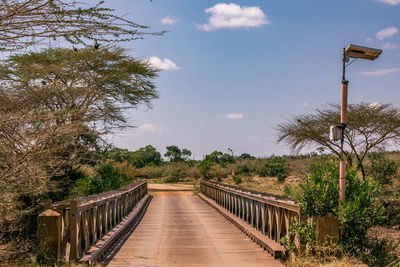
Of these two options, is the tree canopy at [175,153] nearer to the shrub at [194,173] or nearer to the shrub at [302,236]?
the shrub at [194,173]

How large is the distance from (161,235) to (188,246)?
1.88 metres

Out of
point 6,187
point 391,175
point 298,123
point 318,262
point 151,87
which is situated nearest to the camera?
point 318,262

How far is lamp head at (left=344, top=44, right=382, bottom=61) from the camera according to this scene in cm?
793

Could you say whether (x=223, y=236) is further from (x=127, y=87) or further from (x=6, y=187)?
(x=127, y=87)

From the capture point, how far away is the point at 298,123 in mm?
23172

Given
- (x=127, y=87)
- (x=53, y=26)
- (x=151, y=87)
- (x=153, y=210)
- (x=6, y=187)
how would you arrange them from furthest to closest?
(x=151, y=87)
(x=127, y=87)
(x=153, y=210)
(x=6, y=187)
(x=53, y=26)

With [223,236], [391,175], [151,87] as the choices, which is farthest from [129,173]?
[223,236]

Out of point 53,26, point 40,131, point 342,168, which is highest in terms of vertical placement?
point 53,26

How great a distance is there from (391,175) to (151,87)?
16.3 m

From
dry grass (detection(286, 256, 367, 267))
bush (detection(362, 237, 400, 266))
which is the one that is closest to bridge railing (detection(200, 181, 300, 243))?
dry grass (detection(286, 256, 367, 267))

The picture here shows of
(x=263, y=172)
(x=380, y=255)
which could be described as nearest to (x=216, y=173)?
→ (x=263, y=172)

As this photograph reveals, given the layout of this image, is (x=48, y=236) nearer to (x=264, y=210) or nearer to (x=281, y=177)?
(x=264, y=210)

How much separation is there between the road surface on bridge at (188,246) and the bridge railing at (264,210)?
0.52m

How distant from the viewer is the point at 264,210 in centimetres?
1008
